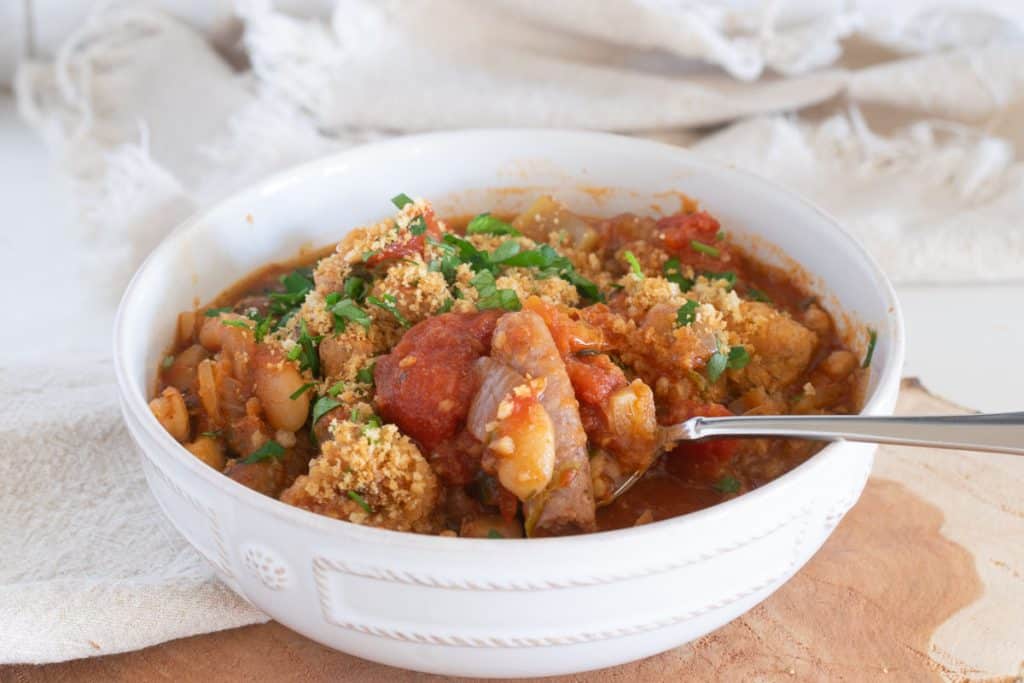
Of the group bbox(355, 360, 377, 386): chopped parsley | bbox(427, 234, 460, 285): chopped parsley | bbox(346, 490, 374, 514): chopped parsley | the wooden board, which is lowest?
the wooden board

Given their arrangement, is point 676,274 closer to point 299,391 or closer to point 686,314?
point 686,314

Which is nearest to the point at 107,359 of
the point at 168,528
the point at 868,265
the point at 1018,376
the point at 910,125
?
the point at 168,528

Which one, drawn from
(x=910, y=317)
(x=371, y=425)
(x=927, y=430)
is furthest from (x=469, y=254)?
(x=910, y=317)

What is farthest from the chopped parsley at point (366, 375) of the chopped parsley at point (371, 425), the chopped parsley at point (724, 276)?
the chopped parsley at point (724, 276)

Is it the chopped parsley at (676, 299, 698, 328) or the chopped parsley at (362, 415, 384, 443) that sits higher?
the chopped parsley at (676, 299, 698, 328)

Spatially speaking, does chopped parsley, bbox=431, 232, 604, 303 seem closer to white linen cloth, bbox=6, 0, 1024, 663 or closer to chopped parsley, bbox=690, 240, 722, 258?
chopped parsley, bbox=690, 240, 722, 258

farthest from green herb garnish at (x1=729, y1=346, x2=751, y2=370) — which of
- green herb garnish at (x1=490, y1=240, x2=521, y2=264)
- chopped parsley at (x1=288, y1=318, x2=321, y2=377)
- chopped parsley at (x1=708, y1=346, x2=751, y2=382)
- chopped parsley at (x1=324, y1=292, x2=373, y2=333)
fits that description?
chopped parsley at (x1=288, y1=318, x2=321, y2=377)

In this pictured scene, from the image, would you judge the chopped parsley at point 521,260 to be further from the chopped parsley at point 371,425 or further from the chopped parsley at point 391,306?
the chopped parsley at point 371,425
